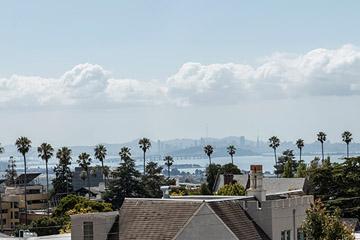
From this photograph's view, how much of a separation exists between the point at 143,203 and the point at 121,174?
3349 inches

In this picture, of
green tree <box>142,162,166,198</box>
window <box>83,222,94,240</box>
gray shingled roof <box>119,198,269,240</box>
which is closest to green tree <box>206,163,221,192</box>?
green tree <box>142,162,166,198</box>

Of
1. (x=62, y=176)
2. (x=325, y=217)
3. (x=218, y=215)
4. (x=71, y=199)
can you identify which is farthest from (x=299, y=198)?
(x=62, y=176)

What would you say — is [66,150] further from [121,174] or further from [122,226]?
[122,226]

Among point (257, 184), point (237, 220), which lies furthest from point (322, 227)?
point (257, 184)

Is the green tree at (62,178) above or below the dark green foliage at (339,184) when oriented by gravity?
below

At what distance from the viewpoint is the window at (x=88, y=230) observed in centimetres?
4544

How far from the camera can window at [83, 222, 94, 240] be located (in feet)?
149

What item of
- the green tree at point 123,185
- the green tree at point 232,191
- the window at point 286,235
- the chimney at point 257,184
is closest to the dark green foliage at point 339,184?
the green tree at point 232,191

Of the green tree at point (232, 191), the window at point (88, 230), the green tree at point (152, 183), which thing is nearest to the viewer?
the window at point (88, 230)

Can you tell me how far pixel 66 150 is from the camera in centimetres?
16725

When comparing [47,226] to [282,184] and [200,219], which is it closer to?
[282,184]

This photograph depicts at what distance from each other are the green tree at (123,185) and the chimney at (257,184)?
261 ft

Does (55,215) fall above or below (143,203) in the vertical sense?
below

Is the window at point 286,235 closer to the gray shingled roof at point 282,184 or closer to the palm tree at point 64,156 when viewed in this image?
the gray shingled roof at point 282,184
